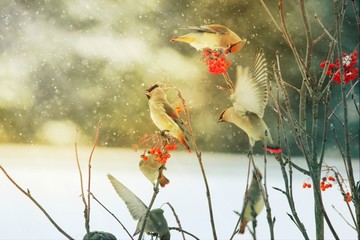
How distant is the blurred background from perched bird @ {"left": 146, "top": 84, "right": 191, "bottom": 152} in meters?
0.55

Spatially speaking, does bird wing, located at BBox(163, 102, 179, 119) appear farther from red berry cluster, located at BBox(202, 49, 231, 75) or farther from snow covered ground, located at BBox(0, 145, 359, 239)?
snow covered ground, located at BBox(0, 145, 359, 239)

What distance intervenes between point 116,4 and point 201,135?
0.54 meters

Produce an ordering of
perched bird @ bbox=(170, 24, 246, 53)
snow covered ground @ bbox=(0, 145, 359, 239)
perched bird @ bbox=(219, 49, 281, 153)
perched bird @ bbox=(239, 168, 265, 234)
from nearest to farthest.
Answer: perched bird @ bbox=(239, 168, 265, 234) → perched bird @ bbox=(219, 49, 281, 153) → perched bird @ bbox=(170, 24, 246, 53) → snow covered ground @ bbox=(0, 145, 359, 239)

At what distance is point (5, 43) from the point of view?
5.27 feet

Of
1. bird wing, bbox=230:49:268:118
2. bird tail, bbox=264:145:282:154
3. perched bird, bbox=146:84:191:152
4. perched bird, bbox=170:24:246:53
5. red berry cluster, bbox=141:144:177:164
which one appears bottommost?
red berry cluster, bbox=141:144:177:164

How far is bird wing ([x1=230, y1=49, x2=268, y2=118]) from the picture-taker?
0.93 m

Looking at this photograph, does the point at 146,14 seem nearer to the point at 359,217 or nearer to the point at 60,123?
the point at 60,123

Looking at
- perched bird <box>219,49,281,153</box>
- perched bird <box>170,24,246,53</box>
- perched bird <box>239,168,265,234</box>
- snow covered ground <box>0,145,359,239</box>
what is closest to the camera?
perched bird <box>239,168,265,234</box>

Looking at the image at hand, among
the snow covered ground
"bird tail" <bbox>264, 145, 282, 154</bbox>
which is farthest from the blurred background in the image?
"bird tail" <bbox>264, 145, 282, 154</bbox>

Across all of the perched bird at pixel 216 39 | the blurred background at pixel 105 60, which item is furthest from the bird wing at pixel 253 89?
the blurred background at pixel 105 60

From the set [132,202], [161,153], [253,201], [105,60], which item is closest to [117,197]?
[105,60]

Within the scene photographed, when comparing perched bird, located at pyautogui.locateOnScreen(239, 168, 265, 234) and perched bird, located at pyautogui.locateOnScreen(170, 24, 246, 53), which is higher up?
perched bird, located at pyautogui.locateOnScreen(170, 24, 246, 53)

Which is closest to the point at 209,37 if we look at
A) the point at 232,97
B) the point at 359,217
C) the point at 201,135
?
the point at 232,97

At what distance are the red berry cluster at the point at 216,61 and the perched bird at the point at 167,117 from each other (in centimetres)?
12
